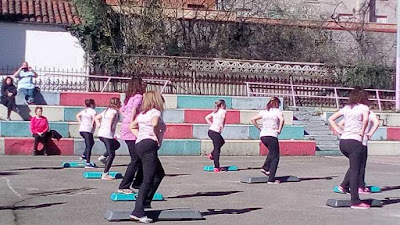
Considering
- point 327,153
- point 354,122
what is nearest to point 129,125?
point 354,122

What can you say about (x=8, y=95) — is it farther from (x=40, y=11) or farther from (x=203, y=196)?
(x=40, y=11)

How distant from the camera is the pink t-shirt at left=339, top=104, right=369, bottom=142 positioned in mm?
12203

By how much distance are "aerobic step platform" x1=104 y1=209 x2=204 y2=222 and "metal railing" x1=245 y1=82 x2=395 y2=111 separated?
811 inches

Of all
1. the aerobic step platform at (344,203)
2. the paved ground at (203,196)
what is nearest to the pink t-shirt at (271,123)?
the paved ground at (203,196)

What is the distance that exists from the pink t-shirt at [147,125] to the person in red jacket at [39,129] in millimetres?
11308

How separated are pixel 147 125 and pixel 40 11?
982 inches

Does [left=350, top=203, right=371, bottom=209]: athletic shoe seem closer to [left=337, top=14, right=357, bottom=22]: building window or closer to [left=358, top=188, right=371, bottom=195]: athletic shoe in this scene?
[left=358, top=188, right=371, bottom=195]: athletic shoe

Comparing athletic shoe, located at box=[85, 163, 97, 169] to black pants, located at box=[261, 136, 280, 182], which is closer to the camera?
black pants, located at box=[261, 136, 280, 182]

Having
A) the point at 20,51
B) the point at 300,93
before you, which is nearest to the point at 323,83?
the point at 300,93

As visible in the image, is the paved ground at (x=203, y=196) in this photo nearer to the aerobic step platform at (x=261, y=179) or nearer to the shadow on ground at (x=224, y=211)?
the shadow on ground at (x=224, y=211)

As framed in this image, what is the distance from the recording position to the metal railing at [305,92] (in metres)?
32.4

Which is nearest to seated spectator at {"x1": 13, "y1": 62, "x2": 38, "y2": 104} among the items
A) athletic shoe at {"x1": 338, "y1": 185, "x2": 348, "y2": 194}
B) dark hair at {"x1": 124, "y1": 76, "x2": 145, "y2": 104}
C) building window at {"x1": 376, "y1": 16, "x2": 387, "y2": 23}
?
dark hair at {"x1": 124, "y1": 76, "x2": 145, "y2": 104}

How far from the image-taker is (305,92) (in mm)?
34125

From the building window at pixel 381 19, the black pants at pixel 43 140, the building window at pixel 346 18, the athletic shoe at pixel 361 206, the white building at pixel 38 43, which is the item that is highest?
the building window at pixel 381 19
